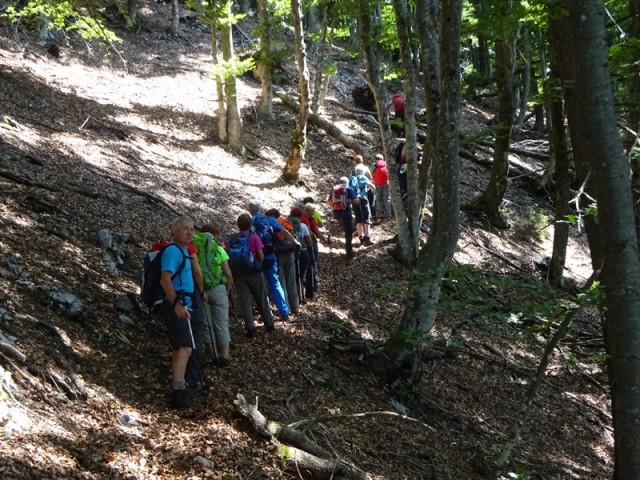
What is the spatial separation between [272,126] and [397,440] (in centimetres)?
1446

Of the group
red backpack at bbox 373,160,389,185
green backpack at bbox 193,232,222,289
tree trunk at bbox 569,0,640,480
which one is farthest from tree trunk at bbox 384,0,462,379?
red backpack at bbox 373,160,389,185

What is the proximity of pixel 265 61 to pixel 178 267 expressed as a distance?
40.8 ft

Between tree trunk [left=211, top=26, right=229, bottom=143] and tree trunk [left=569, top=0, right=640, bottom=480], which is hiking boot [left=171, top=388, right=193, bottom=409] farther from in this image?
tree trunk [left=211, top=26, right=229, bottom=143]

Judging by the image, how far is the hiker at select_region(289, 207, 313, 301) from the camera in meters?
9.98

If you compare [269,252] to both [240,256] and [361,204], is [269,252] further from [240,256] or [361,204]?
[361,204]

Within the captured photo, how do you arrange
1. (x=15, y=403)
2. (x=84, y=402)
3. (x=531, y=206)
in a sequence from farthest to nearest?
(x=531, y=206)
(x=84, y=402)
(x=15, y=403)

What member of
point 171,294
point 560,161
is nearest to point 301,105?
point 560,161

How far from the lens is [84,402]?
209 inches

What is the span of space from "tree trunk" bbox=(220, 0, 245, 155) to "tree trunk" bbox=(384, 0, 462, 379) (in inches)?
309

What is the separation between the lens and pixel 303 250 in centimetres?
1025

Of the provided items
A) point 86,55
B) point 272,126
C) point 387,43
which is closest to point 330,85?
point 272,126

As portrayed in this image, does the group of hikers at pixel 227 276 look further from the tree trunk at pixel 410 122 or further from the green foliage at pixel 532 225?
the green foliage at pixel 532 225

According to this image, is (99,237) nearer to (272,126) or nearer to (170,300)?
(170,300)

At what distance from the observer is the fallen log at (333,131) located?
19128 mm
